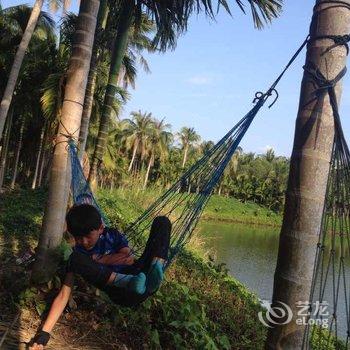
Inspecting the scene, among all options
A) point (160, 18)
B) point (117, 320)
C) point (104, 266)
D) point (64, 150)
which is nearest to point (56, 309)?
point (104, 266)

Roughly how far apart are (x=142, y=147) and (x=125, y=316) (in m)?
37.0

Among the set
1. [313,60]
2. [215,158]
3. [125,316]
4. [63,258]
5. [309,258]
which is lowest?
[125,316]

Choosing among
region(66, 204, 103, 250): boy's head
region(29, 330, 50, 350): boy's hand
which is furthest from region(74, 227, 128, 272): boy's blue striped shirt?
region(29, 330, 50, 350): boy's hand

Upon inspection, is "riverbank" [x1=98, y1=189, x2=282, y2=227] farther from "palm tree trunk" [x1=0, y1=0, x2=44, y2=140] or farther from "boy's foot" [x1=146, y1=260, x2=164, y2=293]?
"boy's foot" [x1=146, y1=260, x2=164, y2=293]

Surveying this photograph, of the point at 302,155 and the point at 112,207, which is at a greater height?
the point at 302,155

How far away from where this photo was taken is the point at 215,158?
2869 mm

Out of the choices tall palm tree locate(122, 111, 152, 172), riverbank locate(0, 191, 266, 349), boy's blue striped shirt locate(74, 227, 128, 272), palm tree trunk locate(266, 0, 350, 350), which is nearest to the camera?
palm tree trunk locate(266, 0, 350, 350)

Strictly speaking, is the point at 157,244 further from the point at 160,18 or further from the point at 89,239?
the point at 160,18

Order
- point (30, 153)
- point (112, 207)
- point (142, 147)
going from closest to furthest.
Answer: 1. point (112, 207)
2. point (30, 153)
3. point (142, 147)

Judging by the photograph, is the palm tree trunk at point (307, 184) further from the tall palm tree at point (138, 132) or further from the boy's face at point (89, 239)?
the tall palm tree at point (138, 132)

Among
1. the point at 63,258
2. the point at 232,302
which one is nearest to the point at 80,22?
the point at 63,258

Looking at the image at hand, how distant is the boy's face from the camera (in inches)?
97.5

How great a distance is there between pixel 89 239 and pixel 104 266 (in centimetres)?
22

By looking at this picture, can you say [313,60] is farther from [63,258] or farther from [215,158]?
[63,258]
